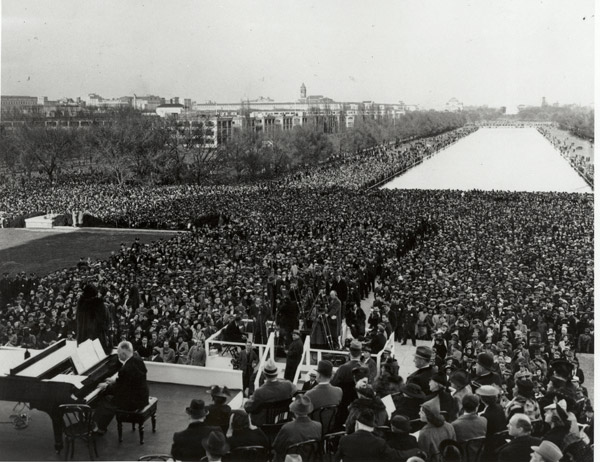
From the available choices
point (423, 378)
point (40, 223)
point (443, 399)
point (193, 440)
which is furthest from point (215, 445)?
point (40, 223)

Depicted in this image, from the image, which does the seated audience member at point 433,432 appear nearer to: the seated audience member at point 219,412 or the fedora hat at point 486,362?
the fedora hat at point 486,362

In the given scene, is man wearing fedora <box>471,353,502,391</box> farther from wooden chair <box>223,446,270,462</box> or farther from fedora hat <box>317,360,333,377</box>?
wooden chair <box>223,446,270,462</box>

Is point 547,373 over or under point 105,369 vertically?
under

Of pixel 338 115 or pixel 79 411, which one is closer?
pixel 79 411

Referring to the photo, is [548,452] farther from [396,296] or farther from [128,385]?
[396,296]

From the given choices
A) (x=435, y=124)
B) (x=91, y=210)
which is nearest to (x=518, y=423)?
(x=91, y=210)

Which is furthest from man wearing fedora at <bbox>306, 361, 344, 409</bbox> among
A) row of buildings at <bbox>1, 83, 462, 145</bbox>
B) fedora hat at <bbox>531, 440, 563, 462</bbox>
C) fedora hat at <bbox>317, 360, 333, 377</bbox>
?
row of buildings at <bbox>1, 83, 462, 145</bbox>

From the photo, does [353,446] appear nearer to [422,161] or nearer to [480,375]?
[480,375]
